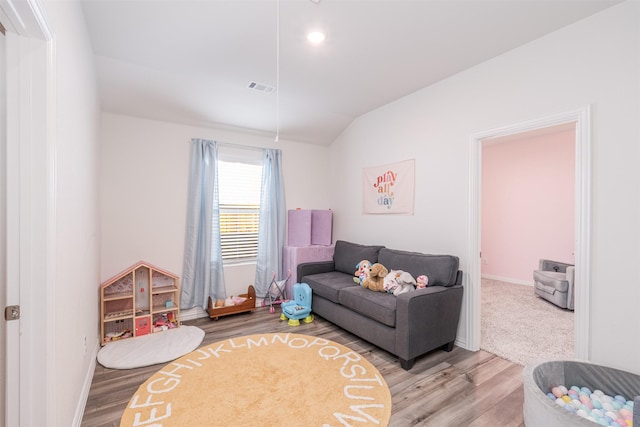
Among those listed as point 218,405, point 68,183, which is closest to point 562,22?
point 68,183

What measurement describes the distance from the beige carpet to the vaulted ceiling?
2.78m

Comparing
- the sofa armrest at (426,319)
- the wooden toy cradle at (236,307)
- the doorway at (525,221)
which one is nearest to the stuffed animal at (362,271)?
the sofa armrest at (426,319)

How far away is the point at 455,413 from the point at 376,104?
334 cm

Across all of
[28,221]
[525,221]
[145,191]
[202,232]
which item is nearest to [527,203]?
[525,221]

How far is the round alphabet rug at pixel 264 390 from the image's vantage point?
5.97 feet

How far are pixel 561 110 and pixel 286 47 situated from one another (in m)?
2.28

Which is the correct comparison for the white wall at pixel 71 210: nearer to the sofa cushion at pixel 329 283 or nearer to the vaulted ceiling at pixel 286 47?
the vaulted ceiling at pixel 286 47

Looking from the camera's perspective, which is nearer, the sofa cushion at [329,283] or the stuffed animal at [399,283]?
the stuffed animal at [399,283]

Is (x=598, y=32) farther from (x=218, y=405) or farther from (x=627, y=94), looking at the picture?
(x=218, y=405)

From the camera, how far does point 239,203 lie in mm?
4086

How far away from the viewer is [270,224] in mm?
4160

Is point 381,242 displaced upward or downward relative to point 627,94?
downward

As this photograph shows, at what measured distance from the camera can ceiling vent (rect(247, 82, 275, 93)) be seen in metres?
3.16

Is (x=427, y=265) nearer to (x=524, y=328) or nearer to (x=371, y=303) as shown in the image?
(x=371, y=303)
